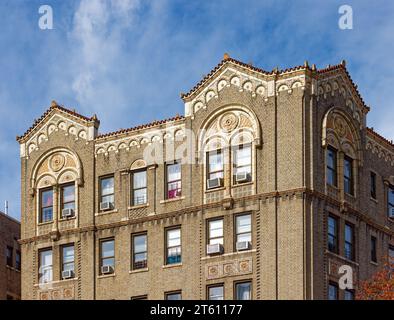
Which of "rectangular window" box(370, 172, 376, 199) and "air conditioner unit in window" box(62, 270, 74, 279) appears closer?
"air conditioner unit in window" box(62, 270, 74, 279)

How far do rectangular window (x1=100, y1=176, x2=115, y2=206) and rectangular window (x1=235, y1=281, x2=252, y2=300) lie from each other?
9912 millimetres

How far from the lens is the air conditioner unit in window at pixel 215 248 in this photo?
6456 cm

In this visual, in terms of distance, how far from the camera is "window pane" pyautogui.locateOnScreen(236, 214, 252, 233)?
6450cm

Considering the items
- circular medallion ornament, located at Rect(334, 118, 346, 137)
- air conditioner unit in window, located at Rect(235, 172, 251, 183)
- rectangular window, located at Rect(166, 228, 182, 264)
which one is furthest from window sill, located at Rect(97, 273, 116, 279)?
circular medallion ornament, located at Rect(334, 118, 346, 137)

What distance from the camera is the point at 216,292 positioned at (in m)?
64.6

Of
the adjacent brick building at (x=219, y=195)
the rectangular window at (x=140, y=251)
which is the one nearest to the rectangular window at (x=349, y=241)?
the adjacent brick building at (x=219, y=195)

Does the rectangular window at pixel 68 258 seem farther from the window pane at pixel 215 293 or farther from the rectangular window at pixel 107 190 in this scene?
the window pane at pixel 215 293

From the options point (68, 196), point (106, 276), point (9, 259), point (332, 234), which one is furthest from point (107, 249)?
point (9, 259)

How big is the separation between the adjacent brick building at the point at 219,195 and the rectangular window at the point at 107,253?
0.08 metres

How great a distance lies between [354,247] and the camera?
67250 mm

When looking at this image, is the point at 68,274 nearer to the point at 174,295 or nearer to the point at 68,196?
the point at 68,196

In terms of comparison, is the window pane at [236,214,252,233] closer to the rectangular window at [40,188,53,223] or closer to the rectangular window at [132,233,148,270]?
the rectangular window at [132,233,148,270]

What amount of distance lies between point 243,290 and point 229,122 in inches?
352
